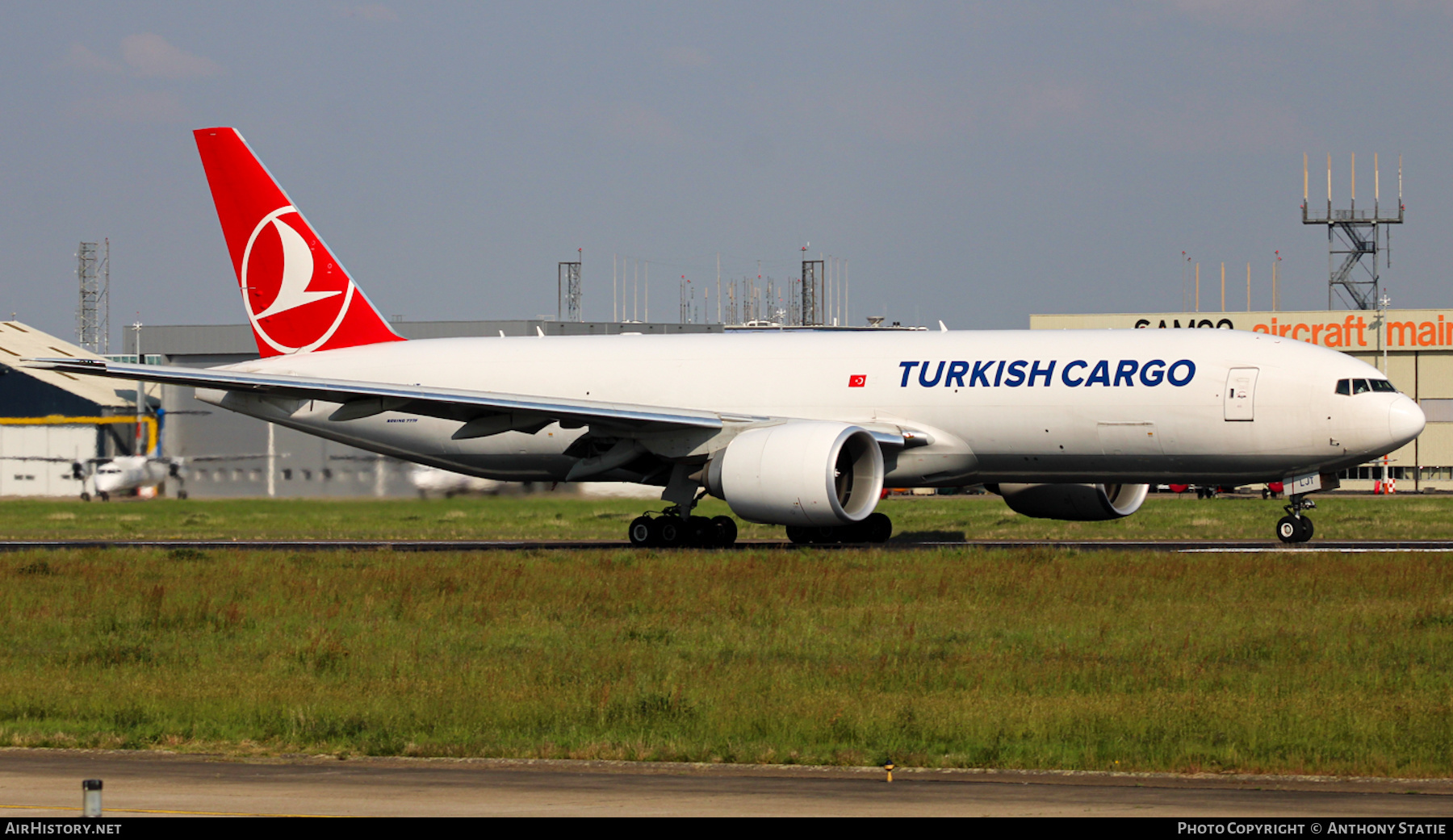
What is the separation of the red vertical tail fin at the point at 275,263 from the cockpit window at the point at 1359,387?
21.2m

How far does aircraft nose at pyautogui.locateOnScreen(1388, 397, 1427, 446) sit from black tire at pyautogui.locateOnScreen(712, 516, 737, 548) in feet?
39.7

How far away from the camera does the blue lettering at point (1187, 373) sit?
2884 cm

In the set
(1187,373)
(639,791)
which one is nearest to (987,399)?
Answer: (1187,373)

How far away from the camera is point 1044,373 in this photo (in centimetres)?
2964

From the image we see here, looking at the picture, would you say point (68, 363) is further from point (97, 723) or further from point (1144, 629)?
point (1144, 629)

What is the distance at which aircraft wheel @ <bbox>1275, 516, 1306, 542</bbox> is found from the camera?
30.0 metres

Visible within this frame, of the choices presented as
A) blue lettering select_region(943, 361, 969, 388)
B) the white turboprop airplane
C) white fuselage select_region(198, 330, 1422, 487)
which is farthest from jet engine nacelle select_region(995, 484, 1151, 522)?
blue lettering select_region(943, 361, 969, 388)

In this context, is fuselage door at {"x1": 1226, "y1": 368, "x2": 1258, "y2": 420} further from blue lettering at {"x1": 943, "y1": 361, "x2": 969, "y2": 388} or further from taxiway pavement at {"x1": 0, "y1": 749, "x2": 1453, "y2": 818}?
taxiway pavement at {"x1": 0, "y1": 749, "x2": 1453, "y2": 818}

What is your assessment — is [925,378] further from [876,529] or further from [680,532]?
[680,532]

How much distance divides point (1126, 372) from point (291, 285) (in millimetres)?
19135

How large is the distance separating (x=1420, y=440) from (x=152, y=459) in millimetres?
70030

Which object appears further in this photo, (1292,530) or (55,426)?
(55,426)

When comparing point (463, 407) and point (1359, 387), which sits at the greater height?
point (1359, 387)

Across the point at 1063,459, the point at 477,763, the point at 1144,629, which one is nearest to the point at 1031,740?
the point at 477,763
